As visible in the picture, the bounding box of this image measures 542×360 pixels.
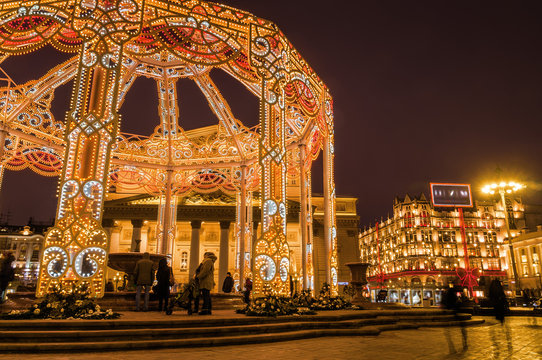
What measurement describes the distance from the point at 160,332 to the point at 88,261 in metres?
2.44

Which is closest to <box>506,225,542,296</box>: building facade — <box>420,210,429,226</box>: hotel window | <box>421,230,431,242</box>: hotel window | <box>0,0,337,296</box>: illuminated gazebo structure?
<box>421,230,431,242</box>: hotel window

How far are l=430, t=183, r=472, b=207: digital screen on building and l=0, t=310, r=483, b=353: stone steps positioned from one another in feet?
127

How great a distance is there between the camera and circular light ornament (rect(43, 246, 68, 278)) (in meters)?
7.48

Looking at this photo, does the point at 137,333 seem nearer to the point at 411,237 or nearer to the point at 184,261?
the point at 184,261

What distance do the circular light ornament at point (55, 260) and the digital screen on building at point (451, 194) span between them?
42.1 m

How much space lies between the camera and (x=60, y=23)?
29.9 ft

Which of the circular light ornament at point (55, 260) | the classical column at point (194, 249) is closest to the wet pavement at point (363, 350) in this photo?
the circular light ornament at point (55, 260)

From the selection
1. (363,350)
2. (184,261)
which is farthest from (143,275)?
(184,261)

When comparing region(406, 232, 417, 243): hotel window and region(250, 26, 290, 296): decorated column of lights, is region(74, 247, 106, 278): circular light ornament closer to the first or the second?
region(250, 26, 290, 296): decorated column of lights

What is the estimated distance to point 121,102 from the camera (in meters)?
16.9

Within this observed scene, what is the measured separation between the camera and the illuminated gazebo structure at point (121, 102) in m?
8.04

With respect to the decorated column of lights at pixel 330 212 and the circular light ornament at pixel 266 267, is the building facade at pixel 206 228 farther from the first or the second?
the circular light ornament at pixel 266 267

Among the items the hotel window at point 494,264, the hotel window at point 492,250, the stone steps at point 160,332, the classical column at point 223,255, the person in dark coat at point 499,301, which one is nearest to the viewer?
the stone steps at point 160,332

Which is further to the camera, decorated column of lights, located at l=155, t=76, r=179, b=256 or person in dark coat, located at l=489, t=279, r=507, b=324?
decorated column of lights, located at l=155, t=76, r=179, b=256
